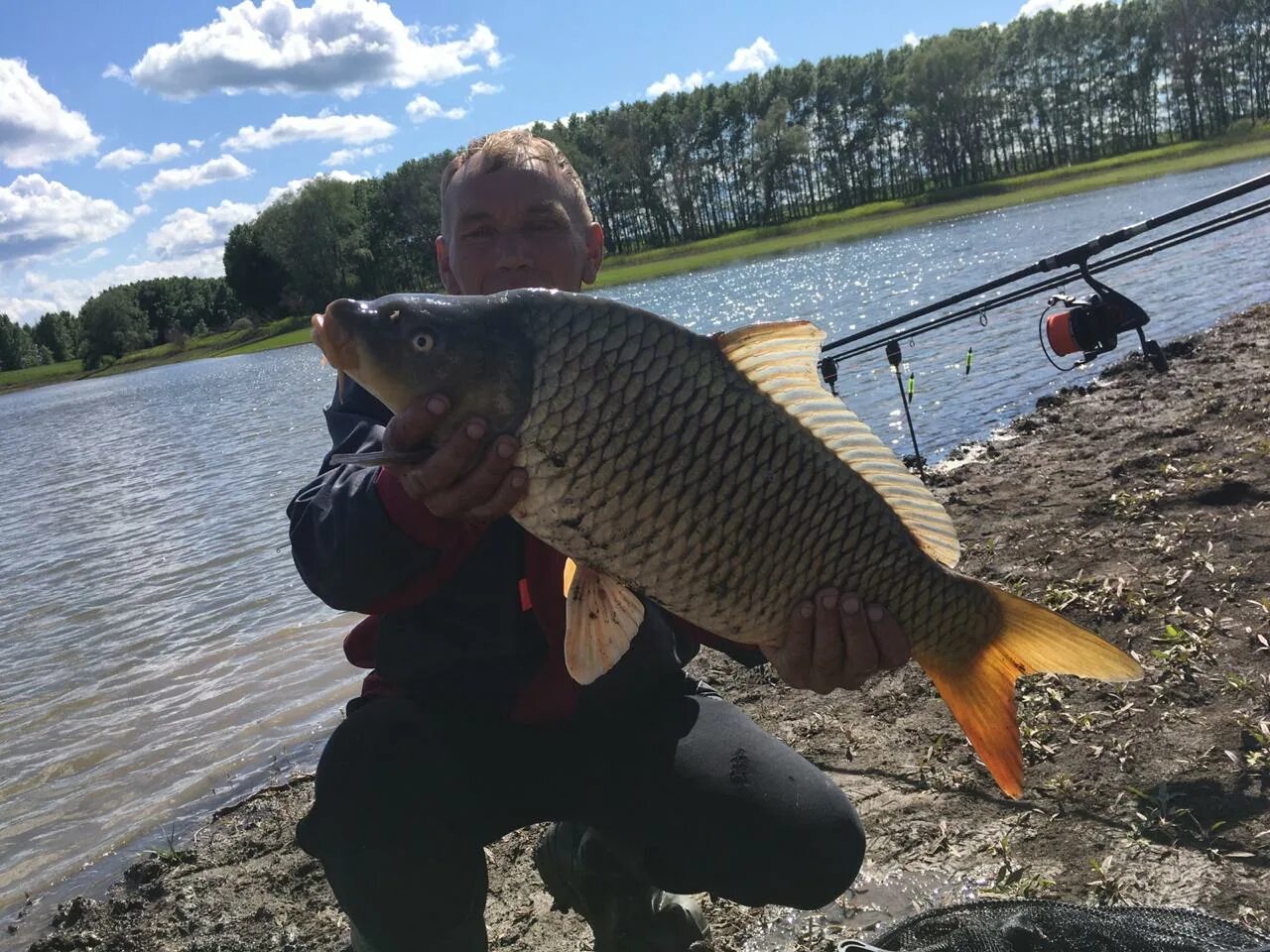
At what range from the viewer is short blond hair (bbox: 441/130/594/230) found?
2211 millimetres

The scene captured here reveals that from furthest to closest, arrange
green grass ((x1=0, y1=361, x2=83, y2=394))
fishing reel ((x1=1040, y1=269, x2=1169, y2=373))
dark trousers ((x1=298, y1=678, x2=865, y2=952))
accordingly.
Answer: green grass ((x1=0, y1=361, x2=83, y2=394)) < fishing reel ((x1=1040, y1=269, x2=1169, y2=373)) < dark trousers ((x1=298, y1=678, x2=865, y2=952))

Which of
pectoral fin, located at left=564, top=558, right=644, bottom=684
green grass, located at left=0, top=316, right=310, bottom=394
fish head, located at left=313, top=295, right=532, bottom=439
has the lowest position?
pectoral fin, located at left=564, top=558, right=644, bottom=684

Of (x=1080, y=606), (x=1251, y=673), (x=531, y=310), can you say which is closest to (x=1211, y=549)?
(x=1080, y=606)

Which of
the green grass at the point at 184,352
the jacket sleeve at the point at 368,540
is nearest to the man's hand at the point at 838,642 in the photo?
the jacket sleeve at the point at 368,540

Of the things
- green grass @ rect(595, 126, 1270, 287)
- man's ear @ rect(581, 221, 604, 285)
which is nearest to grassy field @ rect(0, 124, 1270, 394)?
green grass @ rect(595, 126, 1270, 287)

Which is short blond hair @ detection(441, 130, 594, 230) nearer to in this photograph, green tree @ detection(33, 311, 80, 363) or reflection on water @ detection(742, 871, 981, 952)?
reflection on water @ detection(742, 871, 981, 952)

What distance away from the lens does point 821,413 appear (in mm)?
1564

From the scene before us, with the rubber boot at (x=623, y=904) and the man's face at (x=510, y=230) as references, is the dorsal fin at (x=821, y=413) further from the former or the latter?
the rubber boot at (x=623, y=904)

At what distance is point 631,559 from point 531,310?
413mm

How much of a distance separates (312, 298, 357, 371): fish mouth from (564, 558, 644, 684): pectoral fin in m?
0.49

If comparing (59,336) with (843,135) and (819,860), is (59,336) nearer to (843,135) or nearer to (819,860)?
(843,135)

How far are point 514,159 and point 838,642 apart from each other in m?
1.36

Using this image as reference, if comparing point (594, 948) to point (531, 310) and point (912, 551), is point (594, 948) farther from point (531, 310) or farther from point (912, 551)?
point (531, 310)

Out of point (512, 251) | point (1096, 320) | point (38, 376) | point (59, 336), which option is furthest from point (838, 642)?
point (59, 336)
